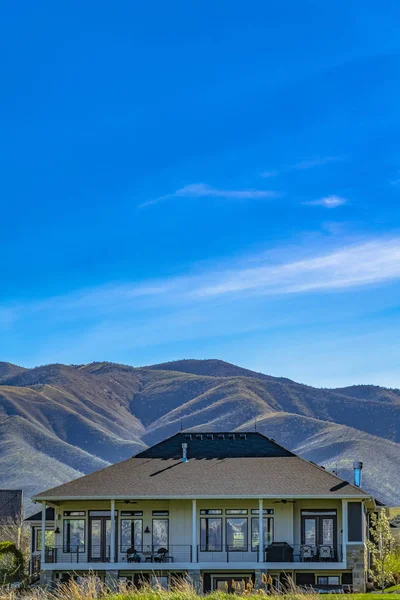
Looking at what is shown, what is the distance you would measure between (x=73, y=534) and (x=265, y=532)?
26.1 ft

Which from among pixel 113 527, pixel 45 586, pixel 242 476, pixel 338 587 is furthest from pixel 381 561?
pixel 45 586

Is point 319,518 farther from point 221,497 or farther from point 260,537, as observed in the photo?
point 221,497

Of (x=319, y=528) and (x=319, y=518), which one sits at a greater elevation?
(x=319, y=518)

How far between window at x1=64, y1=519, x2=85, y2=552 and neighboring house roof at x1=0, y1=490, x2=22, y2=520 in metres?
26.8

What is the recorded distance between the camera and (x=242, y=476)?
45.1 metres

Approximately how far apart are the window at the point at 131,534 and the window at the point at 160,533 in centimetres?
57

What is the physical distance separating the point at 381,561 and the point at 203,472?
8901 millimetres

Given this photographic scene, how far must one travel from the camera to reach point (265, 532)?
1726 inches

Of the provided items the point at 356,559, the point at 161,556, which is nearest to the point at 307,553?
the point at 356,559

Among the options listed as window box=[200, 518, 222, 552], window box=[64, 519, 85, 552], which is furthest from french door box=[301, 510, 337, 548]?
window box=[64, 519, 85, 552]

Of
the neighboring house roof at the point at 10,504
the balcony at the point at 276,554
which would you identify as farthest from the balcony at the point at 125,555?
the neighboring house roof at the point at 10,504

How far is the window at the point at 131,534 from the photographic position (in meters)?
44.2

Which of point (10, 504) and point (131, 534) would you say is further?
point (10, 504)

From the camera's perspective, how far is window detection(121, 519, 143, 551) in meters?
44.2
